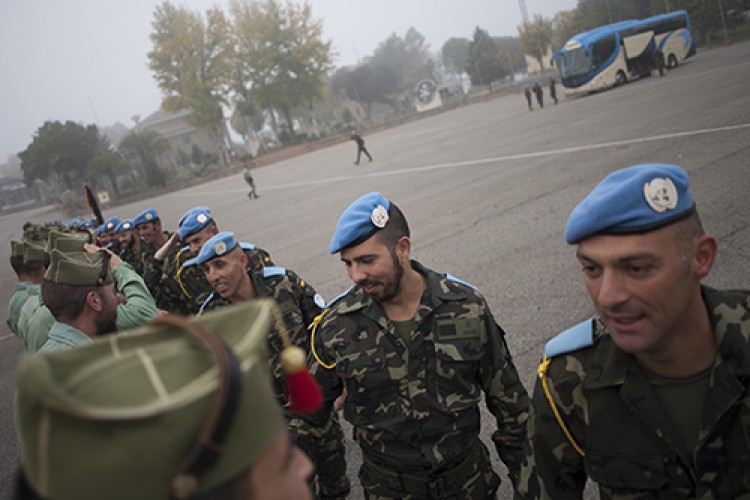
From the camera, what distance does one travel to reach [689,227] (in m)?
1.70

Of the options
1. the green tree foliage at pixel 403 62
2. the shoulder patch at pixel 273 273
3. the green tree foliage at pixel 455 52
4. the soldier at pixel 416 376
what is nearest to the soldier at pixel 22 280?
the shoulder patch at pixel 273 273

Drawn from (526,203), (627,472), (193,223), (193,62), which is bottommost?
(526,203)

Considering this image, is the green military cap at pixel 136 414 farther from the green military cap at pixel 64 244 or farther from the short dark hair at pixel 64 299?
the green military cap at pixel 64 244

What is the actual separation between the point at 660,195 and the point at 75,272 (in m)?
3.20

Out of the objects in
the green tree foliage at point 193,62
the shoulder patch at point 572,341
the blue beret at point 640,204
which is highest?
the green tree foliage at point 193,62

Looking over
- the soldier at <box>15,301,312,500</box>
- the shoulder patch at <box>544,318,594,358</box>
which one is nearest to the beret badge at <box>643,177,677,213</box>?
the shoulder patch at <box>544,318,594,358</box>

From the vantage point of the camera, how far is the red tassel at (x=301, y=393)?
3.89 ft

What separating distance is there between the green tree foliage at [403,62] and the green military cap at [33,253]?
305 ft

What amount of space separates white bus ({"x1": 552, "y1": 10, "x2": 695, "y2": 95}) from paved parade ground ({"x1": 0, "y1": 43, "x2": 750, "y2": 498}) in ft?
29.9

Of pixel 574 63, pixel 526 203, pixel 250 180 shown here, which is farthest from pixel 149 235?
pixel 574 63

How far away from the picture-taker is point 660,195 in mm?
1665

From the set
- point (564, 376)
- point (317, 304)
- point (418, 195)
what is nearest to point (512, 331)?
point (317, 304)

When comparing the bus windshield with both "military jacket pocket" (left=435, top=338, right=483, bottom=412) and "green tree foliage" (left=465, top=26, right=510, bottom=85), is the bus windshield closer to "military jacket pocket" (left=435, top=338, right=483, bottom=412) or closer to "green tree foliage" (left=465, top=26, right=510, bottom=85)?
"military jacket pocket" (left=435, top=338, right=483, bottom=412)

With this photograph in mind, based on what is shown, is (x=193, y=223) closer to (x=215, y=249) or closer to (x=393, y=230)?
(x=215, y=249)
